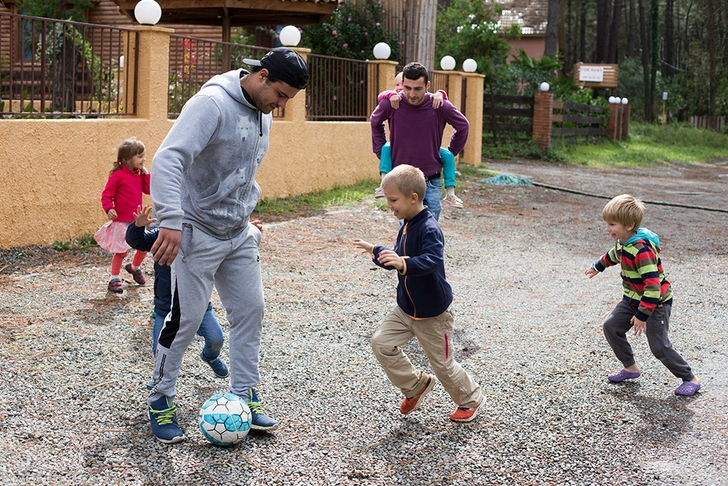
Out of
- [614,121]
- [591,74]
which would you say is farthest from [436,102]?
[591,74]

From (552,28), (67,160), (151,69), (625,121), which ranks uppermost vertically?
(552,28)

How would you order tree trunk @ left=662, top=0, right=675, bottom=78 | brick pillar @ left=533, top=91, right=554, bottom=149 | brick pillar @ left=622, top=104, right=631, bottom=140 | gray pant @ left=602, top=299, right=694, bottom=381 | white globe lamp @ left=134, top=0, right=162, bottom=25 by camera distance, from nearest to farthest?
gray pant @ left=602, top=299, right=694, bottom=381, white globe lamp @ left=134, top=0, right=162, bottom=25, brick pillar @ left=533, top=91, right=554, bottom=149, brick pillar @ left=622, top=104, right=631, bottom=140, tree trunk @ left=662, top=0, right=675, bottom=78

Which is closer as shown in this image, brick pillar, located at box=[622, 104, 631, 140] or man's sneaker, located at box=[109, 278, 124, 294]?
man's sneaker, located at box=[109, 278, 124, 294]

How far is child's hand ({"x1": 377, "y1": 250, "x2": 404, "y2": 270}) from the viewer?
3.95 m

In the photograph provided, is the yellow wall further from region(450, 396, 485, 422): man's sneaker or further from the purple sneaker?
the purple sneaker

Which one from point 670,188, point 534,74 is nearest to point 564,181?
point 670,188

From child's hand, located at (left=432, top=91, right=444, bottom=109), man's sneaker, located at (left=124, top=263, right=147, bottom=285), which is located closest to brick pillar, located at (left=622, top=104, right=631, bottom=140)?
child's hand, located at (left=432, top=91, right=444, bottom=109)

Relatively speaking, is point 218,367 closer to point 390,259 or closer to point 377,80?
point 390,259

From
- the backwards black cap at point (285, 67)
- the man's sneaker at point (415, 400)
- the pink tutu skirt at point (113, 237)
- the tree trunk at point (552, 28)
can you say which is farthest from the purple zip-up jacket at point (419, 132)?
the tree trunk at point (552, 28)

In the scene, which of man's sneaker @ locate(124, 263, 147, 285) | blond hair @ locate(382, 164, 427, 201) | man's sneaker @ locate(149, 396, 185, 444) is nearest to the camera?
man's sneaker @ locate(149, 396, 185, 444)

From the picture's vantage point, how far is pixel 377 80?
15.1 metres

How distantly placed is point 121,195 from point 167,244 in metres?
3.46

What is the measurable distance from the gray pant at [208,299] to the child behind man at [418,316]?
0.68 meters

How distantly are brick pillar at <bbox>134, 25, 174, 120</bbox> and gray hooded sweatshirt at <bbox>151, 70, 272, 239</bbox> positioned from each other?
20.2 ft
